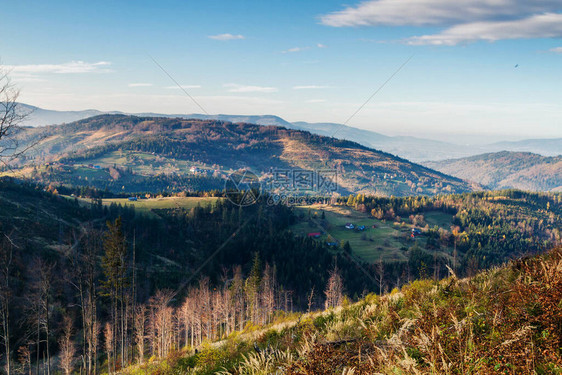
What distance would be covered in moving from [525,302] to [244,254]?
11715 cm

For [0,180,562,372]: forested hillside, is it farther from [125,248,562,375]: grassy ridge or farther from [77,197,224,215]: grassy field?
[125,248,562,375]: grassy ridge

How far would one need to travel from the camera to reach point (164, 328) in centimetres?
4544

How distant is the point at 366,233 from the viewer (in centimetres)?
17038

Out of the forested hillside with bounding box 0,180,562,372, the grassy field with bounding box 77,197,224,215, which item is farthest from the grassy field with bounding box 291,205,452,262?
the grassy field with bounding box 77,197,224,215

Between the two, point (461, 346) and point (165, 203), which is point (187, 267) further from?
point (461, 346)

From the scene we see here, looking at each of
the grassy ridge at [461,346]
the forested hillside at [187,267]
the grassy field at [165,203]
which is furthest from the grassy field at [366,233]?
the grassy ridge at [461,346]

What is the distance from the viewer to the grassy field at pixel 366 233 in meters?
144

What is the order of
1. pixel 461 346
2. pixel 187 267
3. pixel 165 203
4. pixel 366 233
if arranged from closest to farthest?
1. pixel 461 346
2. pixel 187 267
3. pixel 165 203
4. pixel 366 233

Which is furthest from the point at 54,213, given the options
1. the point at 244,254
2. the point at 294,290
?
the point at 294,290

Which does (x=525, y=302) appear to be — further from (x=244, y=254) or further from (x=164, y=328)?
(x=244, y=254)

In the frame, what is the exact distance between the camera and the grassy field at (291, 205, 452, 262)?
14425 cm

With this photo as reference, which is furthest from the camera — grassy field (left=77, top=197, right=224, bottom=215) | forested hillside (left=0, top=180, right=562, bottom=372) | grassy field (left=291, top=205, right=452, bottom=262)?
grassy field (left=77, top=197, right=224, bottom=215)

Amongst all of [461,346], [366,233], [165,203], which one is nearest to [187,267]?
[165,203]

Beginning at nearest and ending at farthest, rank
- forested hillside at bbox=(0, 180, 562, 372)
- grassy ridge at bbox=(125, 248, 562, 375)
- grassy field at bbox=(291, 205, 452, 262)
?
grassy ridge at bbox=(125, 248, 562, 375)
forested hillside at bbox=(0, 180, 562, 372)
grassy field at bbox=(291, 205, 452, 262)
